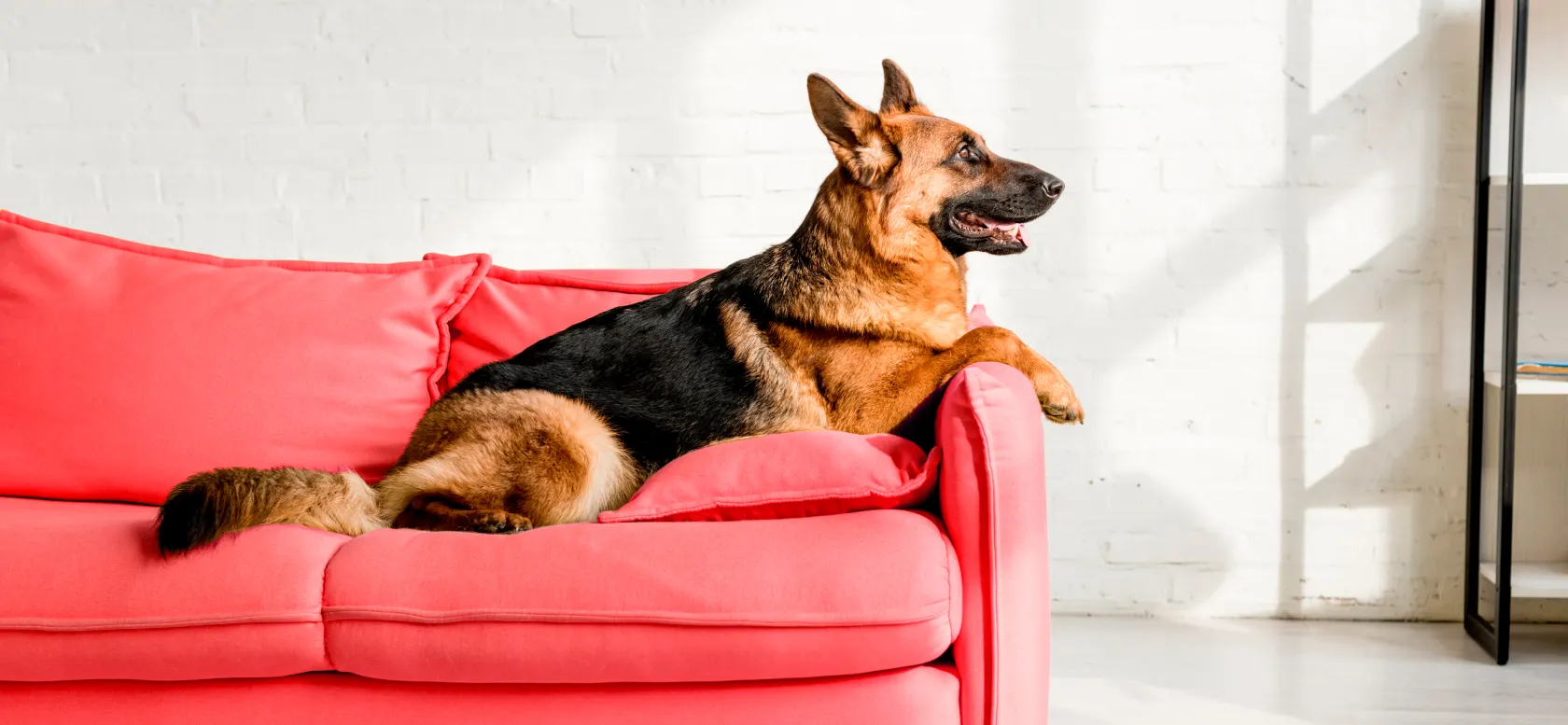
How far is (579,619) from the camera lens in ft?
5.15

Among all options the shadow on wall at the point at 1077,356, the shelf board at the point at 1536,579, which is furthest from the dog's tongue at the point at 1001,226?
the shelf board at the point at 1536,579

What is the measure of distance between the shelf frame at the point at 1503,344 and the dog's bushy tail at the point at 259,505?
2624 millimetres

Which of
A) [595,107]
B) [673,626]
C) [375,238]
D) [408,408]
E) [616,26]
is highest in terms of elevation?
[616,26]

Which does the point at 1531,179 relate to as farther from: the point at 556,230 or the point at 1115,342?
the point at 556,230

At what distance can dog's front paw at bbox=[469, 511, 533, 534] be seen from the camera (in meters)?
1.83

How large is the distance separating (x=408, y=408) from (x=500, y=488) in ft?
1.78

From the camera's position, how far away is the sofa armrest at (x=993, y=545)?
1.63 meters

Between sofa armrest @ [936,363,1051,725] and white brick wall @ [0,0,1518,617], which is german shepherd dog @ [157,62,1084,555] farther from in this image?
white brick wall @ [0,0,1518,617]

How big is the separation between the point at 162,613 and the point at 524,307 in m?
1.08

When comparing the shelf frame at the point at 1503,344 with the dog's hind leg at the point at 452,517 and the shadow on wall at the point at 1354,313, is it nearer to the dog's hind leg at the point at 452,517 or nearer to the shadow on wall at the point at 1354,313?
the shadow on wall at the point at 1354,313

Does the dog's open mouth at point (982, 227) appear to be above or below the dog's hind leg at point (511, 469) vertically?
above

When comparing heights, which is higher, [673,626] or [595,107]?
[595,107]

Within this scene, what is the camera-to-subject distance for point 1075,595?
319 cm

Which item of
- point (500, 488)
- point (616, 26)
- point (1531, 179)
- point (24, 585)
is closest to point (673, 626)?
point (500, 488)
